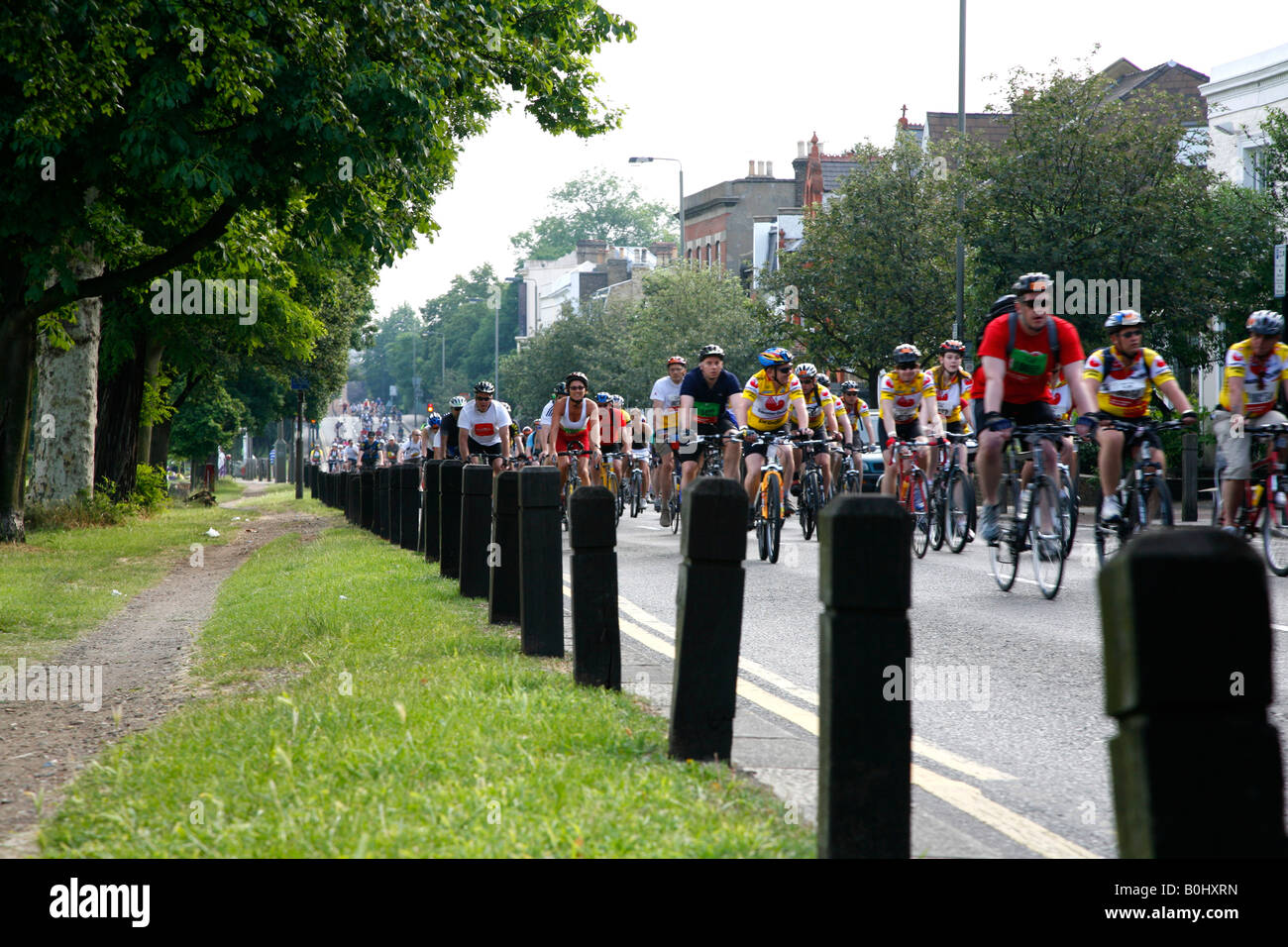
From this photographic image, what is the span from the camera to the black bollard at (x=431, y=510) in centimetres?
1380

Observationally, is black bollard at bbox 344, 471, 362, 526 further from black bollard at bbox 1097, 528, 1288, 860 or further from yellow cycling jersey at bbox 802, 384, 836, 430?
black bollard at bbox 1097, 528, 1288, 860

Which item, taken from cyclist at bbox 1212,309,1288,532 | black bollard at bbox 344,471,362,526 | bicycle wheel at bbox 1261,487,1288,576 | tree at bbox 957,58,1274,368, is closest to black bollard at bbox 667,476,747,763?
cyclist at bbox 1212,309,1288,532

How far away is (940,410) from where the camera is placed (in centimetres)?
1605

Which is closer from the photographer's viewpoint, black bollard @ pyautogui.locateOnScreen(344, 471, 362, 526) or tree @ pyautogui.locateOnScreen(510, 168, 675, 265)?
black bollard @ pyautogui.locateOnScreen(344, 471, 362, 526)

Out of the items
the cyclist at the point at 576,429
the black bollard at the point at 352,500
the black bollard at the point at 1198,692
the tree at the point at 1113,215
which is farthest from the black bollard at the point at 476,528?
the tree at the point at 1113,215

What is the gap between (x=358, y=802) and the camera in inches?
171

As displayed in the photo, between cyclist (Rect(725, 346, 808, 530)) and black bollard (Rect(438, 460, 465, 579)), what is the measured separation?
377 centimetres

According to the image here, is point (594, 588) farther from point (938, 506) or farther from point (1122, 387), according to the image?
point (938, 506)

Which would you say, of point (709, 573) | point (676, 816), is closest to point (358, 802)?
point (676, 816)

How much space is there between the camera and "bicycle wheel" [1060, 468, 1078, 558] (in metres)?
10.4

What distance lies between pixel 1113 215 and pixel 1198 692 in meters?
27.3

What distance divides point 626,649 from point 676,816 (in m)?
4.40

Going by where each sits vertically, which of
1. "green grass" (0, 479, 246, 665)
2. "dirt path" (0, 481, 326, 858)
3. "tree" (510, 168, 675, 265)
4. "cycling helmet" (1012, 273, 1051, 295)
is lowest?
"dirt path" (0, 481, 326, 858)

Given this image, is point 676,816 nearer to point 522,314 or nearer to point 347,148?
point 347,148
